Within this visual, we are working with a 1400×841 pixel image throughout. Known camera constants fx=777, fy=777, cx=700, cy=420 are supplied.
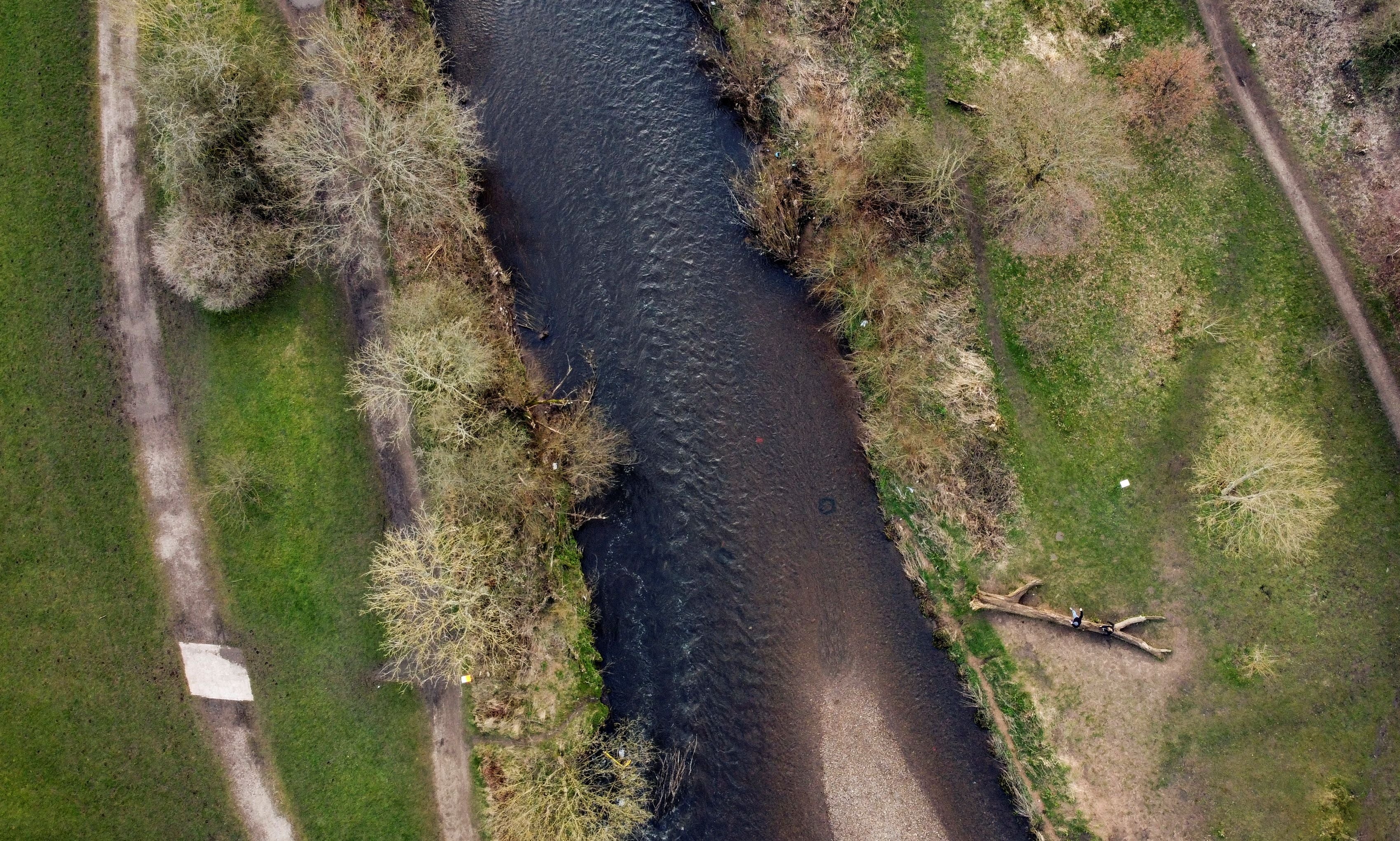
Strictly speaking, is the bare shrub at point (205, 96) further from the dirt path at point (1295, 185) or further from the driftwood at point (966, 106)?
the dirt path at point (1295, 185)

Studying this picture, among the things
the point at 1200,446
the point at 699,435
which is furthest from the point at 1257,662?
the point at 699,435

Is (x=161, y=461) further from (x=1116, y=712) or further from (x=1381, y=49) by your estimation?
(x=1381, y=49)

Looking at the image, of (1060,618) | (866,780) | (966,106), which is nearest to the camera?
(1060,618)

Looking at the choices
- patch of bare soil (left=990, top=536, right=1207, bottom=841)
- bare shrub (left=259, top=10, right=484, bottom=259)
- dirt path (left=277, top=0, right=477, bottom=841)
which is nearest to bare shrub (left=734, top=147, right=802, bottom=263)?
bare shrub (left=259, top=10, right=484, bottom=259)

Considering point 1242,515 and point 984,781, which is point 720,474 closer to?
point 984,781

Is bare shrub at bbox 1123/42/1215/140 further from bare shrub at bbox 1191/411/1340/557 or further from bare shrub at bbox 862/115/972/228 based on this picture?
bare shrub at bbox 1191/411/1340/557
